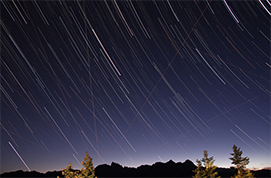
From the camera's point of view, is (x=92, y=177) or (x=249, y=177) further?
(x=92, y=177)

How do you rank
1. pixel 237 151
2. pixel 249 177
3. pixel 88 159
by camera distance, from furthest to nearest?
pixel 88 159, pixel 237 151, pixel 249 177

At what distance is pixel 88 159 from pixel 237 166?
2172 centimetres

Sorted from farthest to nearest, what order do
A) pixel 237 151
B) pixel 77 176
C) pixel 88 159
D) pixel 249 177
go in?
pixel 88 159 → pixel 77 176 → pixel 237 151 → pixel 249 177

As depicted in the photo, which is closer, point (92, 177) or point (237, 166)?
point (237, 166)

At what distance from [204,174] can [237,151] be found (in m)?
7.59

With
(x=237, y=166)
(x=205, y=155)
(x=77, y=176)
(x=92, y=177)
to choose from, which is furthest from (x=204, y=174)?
(x=77, y=176)

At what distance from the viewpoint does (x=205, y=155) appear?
23.8 metres

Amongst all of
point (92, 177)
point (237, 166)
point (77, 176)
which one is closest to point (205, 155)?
point (237, 166)

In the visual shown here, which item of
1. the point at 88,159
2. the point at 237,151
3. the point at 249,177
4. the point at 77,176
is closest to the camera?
the point at 249,177

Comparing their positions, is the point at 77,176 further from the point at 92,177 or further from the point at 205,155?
the point at 205,155

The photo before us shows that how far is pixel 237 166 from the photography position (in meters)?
18.3

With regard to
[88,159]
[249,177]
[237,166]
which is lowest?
[249,177]

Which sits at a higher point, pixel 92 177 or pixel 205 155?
pixel 205 155

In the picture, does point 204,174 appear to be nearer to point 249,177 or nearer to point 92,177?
point 249,177
